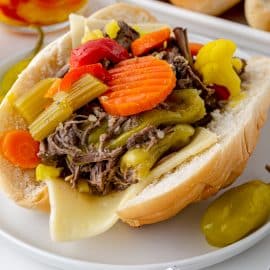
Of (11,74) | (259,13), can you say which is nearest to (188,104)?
(11,74)

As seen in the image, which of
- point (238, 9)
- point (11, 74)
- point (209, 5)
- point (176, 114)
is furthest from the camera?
point (238, 9)

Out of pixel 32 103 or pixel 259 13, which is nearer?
pixel 32 103

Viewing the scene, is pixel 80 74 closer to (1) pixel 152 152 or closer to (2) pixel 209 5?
(1) pixel 152 152

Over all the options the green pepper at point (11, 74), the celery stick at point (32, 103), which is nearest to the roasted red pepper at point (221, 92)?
the celery stick at point (32, 103)

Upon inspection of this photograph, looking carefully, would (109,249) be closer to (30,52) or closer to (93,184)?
(93,184)

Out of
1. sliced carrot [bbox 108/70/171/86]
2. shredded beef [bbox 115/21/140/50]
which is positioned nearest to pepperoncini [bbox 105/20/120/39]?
shredded beef [bbox 115/21/140/50]

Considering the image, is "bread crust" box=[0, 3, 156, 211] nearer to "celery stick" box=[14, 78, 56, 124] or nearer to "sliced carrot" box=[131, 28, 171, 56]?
"celery stick" box=[14, 78, 56, 124]

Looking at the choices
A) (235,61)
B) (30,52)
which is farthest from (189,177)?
(30,52)
